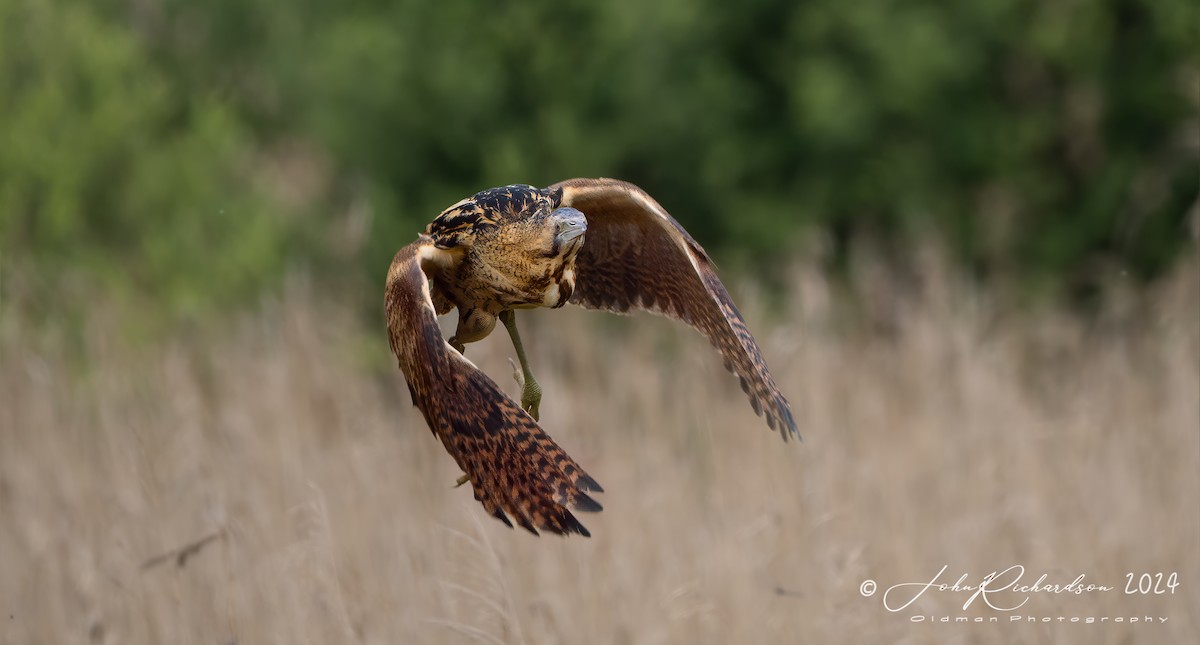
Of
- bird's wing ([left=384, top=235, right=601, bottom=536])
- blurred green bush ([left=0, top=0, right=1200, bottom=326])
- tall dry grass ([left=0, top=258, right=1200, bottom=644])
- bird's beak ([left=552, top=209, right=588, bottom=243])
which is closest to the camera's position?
bird's wing ([left=384, top=235, right=601, bottom=536])

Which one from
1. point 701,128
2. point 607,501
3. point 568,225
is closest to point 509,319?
point 568,225

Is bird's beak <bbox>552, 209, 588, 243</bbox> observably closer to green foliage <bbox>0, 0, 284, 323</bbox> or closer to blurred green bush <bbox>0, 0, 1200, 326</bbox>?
green foliage <bbox>0, 0, 284, 323</bbox>

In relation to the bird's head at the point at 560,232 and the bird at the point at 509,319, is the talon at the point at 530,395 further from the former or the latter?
the bird's head at the point at 560,232

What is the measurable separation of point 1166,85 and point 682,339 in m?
4.21

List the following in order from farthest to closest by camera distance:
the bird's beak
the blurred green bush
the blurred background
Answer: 1. the blurred green bush
2. the blurred background
3. the bird's beak

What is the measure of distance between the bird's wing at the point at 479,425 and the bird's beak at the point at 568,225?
25cm

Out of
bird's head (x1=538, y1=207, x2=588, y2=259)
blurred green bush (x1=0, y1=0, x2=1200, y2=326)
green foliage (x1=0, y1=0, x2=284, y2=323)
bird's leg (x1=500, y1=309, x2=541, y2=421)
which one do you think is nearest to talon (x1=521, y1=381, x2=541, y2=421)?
bird's leg (x1=500, y1=309, x2=541, y2=421)

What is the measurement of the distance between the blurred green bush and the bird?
21.2ft

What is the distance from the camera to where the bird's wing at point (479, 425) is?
238 cm

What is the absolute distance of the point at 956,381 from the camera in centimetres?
721

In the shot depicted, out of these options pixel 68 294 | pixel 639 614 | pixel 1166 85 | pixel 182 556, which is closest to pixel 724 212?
pixel 1166 85

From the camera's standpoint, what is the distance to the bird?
7.91 feet

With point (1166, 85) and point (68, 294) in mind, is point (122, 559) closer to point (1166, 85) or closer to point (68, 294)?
point (68, 294)

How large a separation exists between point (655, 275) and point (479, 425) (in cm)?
87
